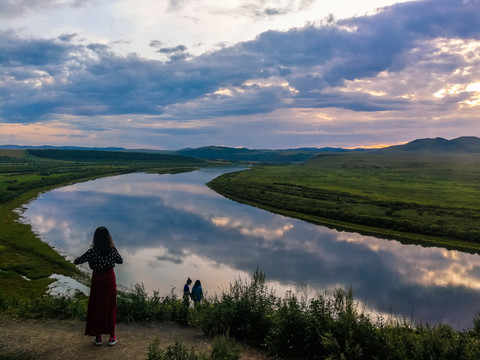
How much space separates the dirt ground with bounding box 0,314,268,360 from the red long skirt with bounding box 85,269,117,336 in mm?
519

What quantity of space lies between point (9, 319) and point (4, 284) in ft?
47.2

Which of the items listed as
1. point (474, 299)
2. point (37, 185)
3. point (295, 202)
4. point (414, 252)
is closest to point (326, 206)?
point (295, 202)

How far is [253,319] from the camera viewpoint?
1025 centimetres

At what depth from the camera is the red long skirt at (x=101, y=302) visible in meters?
8.09

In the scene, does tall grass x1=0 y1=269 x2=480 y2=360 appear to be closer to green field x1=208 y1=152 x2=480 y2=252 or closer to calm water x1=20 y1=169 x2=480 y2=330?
calm water x1=20 y1=169 x2=480 y2=330

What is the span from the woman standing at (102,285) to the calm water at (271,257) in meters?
6.65

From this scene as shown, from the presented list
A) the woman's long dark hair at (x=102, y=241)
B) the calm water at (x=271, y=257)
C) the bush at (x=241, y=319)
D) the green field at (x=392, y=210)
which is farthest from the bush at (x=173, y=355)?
the green field at (x=392, y=210)

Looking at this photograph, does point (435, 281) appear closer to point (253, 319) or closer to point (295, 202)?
point (253, 319)

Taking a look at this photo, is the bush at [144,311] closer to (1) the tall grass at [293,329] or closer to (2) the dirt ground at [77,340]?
(1) the tall grass at [293,329]

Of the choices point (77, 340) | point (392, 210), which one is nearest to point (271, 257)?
point (77, 340)

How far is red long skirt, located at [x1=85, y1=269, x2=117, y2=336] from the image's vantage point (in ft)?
26.5

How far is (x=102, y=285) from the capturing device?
26.6ft

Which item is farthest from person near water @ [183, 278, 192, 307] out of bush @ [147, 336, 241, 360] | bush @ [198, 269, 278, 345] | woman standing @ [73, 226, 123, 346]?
bush @ [147, 336, 241, 360]

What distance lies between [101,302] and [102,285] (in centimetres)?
46
